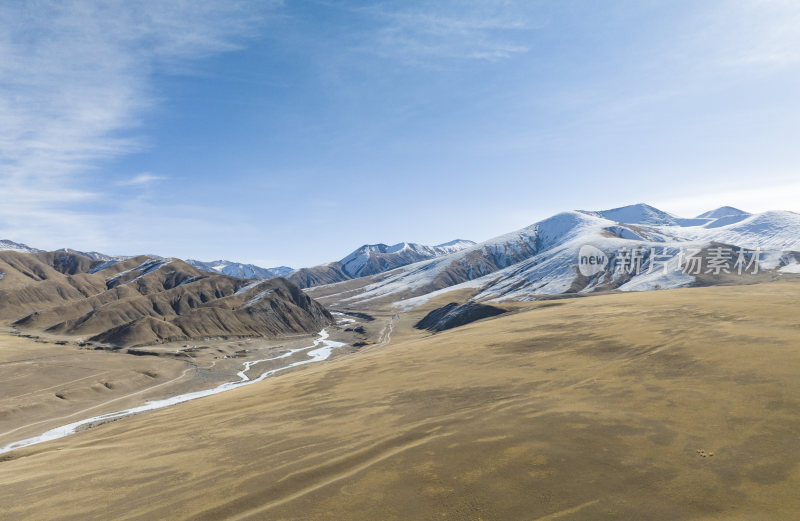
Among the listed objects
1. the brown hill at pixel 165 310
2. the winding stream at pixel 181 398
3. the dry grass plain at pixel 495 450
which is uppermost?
the brown hill at pixel 165 310

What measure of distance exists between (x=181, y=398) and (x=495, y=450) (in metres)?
70.2

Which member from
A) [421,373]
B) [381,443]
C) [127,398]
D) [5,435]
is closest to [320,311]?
[127,398]

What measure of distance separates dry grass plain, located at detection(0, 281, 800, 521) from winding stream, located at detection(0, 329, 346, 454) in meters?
25.6

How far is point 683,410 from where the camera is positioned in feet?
62.8

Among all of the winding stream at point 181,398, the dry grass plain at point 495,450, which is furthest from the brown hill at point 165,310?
the dry grass plain at point 495,450

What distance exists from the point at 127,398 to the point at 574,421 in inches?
3056

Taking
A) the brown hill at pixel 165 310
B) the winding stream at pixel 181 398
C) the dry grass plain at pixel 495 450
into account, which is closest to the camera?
the dry grass plain at pixel 495 450

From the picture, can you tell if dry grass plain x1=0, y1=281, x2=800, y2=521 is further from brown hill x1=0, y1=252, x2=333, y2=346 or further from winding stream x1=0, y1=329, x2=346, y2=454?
brown hill x1=0, y1=252, x2=333, y2=346

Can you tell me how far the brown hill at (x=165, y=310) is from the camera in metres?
125

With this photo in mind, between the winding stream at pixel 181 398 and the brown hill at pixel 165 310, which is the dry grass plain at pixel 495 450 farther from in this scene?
the brown hill at pixel 165 310

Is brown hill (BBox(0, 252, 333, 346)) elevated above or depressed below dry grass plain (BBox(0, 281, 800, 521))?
above

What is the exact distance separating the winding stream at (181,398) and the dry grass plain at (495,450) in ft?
Answer: 84.0

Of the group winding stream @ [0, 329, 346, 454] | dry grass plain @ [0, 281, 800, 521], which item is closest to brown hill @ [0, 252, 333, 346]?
winding stream @ [0, 329, 346, 454]

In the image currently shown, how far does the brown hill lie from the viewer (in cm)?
12475
